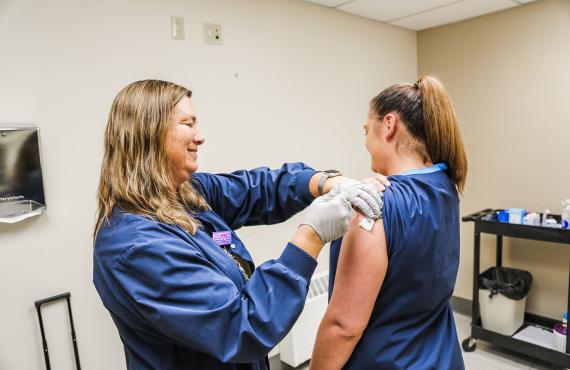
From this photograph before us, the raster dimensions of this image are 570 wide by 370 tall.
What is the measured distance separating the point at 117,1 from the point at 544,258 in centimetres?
319

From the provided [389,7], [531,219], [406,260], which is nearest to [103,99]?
[406,260]

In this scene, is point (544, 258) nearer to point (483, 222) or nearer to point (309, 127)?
point (483, 222)

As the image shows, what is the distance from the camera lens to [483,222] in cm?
287

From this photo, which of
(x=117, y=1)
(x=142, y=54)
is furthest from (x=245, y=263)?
(x=117, y=1)

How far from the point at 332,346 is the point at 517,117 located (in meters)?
2.72

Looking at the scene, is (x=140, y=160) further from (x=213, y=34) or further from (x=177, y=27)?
(x=213, y=34)

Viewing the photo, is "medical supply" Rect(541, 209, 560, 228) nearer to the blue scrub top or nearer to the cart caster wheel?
the cart caster wheel

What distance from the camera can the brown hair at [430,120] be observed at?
118 centimetres

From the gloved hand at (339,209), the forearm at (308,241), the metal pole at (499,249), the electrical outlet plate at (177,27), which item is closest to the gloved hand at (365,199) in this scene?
the gloved hand at (339,209)

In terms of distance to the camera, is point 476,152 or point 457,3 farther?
point 476,152

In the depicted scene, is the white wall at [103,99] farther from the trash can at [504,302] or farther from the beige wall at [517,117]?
the trash can at [504,302]

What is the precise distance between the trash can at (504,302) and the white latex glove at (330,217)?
233cm

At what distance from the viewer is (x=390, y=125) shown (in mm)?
1248

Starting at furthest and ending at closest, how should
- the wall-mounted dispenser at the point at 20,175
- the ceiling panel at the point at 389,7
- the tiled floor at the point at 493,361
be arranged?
the ceiling panel at the point at 389,7 < the tiled floor at the point at 493,361 < the wall-mounted dispenser at the point at 20,175
